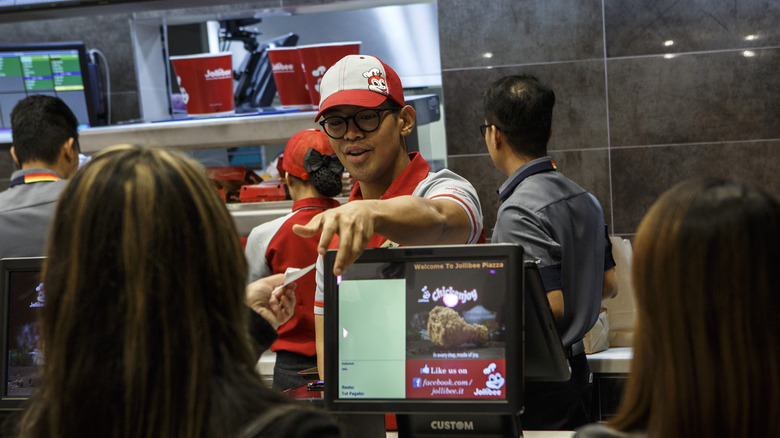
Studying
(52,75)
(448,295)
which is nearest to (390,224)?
(448,295)

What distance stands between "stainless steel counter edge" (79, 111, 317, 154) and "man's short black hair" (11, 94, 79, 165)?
323 millimetres

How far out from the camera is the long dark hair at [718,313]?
98cm

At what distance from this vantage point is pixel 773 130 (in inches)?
143

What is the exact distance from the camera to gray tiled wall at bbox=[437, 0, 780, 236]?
3615 mm

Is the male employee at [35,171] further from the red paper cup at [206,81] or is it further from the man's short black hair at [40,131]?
the red paper cup at [206,81]

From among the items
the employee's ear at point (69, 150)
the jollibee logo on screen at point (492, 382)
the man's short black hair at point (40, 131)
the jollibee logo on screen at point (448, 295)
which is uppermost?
the man's short black hair at point (40, 131)

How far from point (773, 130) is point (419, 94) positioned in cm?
171

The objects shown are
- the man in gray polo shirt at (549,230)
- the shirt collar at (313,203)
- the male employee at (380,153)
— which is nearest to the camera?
the male employee at (380,153)

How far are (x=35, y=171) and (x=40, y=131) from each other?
0.19 metres

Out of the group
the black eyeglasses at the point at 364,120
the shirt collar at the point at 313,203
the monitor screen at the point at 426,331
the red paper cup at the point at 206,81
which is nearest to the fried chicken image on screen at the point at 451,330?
the monitor screen at the point at 426,331

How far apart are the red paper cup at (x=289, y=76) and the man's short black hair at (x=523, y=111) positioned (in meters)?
1.09

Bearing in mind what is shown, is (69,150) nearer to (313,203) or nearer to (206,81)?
(206,81)

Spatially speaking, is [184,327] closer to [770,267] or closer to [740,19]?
[770,267]

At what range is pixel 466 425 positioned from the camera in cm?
143
